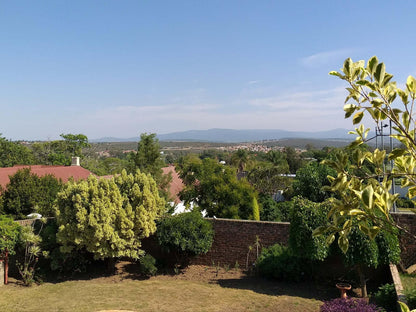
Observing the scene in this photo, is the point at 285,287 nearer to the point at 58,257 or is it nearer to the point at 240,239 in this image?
the point at 240,239

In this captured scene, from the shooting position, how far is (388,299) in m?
7.78

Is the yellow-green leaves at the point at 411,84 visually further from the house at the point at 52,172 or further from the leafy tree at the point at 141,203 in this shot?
the house at the point at 52,172

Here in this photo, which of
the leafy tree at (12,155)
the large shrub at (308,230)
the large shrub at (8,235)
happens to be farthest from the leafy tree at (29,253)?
the leafy tree at (12,155)

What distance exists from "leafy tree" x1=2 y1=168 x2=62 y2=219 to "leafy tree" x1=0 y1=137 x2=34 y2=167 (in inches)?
958

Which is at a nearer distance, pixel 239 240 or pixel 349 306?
pixel 349 306

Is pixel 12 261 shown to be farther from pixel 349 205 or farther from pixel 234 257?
pixel 349 205

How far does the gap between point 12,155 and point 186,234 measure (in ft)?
110

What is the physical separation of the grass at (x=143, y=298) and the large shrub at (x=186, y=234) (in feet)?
3.82

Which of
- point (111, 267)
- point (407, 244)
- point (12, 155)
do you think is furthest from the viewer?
point (12, 155)

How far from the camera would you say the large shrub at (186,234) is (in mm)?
11579

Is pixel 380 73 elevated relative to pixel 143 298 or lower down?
elevated

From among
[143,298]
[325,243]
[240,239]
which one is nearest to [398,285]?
[325,243]

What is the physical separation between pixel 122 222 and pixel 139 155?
27.7 feet

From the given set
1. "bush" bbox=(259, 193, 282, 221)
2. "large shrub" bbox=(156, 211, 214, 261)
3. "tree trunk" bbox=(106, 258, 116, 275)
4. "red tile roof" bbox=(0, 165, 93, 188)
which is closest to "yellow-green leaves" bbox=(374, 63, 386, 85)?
"large shrub" bbox=(156, 211, 214, 261)
